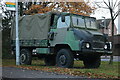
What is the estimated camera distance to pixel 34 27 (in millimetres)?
15594

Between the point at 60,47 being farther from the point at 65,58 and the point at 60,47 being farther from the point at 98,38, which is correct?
the point at 98,38

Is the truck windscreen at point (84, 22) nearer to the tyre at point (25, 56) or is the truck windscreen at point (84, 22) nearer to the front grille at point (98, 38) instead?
the front grille at point (98, 38)

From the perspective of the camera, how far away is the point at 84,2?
82.0 feet

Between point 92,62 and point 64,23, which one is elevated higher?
point 64,23

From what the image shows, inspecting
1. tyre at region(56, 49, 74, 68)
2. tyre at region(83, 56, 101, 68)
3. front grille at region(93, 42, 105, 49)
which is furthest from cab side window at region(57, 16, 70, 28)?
tyre at region(83, 56, 101, 68)

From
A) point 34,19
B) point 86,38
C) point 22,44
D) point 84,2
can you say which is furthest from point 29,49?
point 84,2

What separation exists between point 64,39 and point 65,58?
1011mm

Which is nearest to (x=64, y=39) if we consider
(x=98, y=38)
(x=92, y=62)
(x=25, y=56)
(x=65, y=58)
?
(x=65, y=58)

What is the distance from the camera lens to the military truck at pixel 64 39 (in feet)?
41.3

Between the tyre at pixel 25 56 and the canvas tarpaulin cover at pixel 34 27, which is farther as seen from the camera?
the tyre at pixel 25 56

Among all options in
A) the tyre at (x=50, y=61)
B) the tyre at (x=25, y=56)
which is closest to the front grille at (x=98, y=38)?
the tyre at (x=50, y=61)

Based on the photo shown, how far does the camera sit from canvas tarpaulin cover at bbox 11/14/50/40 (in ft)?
47.6

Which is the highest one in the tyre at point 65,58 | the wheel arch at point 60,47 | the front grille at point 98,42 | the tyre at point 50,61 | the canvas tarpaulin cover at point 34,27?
the canvas tarpaulin cover at point 34,27

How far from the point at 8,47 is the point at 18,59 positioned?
12.1m
